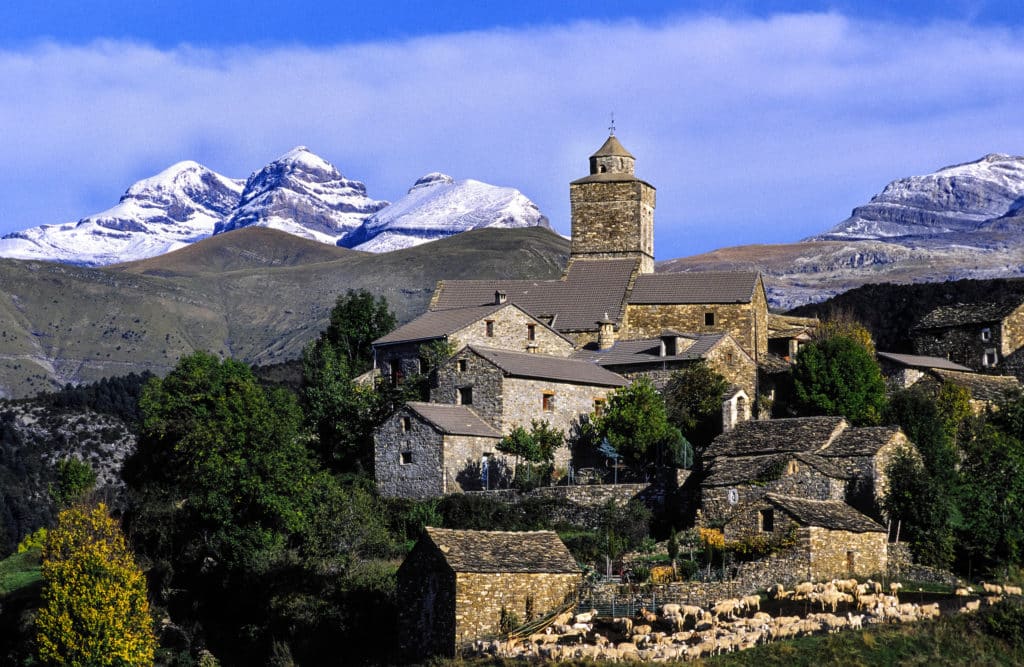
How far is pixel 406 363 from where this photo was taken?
227ft

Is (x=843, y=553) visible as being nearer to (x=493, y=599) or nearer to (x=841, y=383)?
(x=493, y=599)

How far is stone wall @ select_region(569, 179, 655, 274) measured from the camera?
82.2 meters

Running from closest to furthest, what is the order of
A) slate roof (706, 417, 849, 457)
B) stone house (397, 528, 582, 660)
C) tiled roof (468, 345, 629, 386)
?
stone house (397, 528, 582, 660) → slate roof (706, 417, 849, 457) → tiled roof (468, 345, 629, 386)

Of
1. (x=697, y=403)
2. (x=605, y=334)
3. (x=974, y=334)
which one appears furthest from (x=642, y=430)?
(x=974, y=334)

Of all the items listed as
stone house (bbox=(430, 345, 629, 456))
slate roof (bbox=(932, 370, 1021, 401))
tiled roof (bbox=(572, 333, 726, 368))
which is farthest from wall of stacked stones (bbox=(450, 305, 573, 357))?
slate roof (bbox=(932, 370, 1021, 401))

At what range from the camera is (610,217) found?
82625 mm

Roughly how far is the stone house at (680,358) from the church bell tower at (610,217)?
13.5 metres

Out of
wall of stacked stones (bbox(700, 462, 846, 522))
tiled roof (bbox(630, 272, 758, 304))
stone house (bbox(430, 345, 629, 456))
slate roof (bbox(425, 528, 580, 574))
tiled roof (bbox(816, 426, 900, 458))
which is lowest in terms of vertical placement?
slate roof (bbox(425, 528, 580, 574))

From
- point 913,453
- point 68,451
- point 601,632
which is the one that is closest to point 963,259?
point 68,451

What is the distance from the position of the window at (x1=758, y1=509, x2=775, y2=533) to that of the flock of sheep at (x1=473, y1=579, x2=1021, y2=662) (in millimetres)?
3844

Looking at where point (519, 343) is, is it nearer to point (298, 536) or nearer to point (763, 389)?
point (763, 389)

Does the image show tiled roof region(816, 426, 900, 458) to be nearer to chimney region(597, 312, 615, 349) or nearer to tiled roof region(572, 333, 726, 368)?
tiled roof region(572, 333, 726, 368)

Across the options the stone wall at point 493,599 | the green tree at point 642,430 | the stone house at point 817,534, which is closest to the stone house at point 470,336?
the green tree at point 642,430

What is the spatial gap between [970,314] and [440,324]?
86.8 feet
